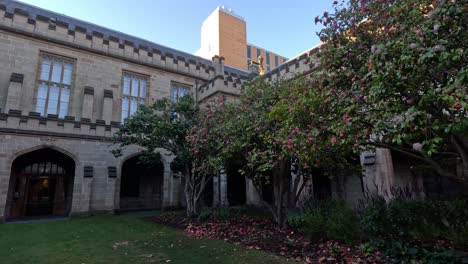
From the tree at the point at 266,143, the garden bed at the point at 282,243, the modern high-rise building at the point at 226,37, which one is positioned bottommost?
the garden bed at the point at 282,243

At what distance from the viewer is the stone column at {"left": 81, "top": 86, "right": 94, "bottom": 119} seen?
1625 cm

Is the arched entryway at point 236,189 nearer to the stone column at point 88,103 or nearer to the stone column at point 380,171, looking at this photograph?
the stone column at point 380,171

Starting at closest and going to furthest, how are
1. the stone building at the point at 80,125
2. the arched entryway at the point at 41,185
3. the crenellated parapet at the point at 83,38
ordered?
the stone building at the point at 80,125
the arched entryway at the point at 41,185
the crenellated parapet at the point at 83,38

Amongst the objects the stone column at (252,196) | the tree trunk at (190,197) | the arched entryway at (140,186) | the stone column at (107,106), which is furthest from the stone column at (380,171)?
the stone column at (107,106)

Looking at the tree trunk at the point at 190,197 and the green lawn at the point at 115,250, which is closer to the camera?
the green lawn at the point at 115,250

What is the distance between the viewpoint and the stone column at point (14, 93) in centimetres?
1441

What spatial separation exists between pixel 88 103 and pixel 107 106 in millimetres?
1045

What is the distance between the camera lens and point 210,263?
207 inches

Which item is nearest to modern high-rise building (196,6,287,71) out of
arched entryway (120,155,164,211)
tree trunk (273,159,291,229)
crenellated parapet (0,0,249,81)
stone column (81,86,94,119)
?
crenellated parapet (0,0,249,81)

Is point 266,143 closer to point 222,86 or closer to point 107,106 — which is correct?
point 222,86

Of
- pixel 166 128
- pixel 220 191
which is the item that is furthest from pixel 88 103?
pixel 220 191

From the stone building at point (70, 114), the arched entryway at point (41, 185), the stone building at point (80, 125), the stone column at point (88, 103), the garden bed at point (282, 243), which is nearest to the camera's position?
the garden bed at point (282, 243)

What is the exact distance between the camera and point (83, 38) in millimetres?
17562

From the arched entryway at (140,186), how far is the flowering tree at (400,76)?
14.7 m
